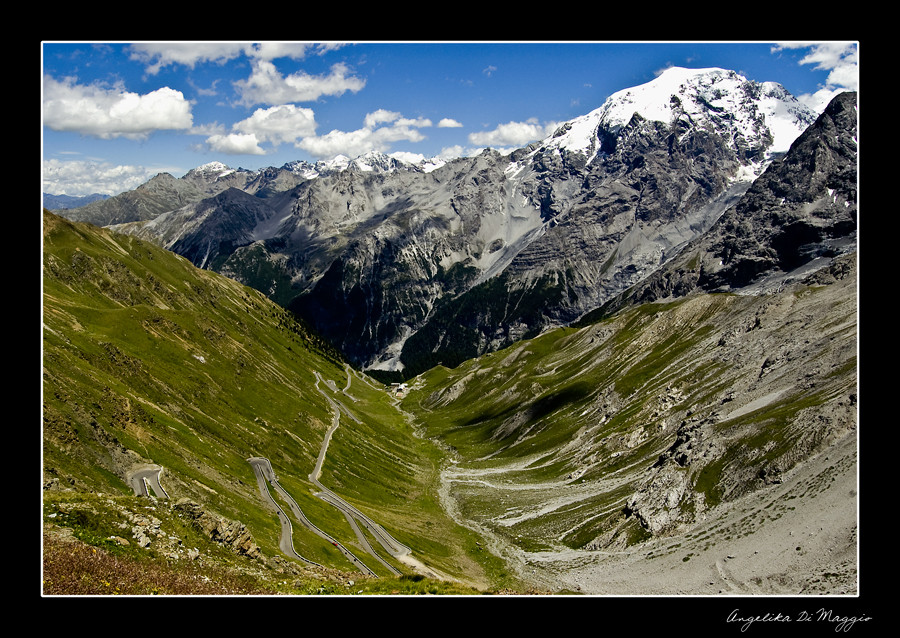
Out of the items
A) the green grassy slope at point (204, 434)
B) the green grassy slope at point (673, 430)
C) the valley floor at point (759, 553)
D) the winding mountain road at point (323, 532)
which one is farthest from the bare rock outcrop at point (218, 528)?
the green grassy slope at point (673, 430)

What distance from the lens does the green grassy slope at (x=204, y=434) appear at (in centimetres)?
6550

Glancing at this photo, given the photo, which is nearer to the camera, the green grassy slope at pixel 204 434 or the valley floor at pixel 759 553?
the valley floor at pixel 759 553

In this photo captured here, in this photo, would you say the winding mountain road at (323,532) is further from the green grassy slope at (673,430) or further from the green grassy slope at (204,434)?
the green grassy slope at (673,430)

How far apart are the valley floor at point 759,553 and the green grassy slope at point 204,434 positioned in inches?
690

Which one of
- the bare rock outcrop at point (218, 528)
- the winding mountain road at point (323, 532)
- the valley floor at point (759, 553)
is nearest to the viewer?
the bare rock outcrop at point (218, 528)

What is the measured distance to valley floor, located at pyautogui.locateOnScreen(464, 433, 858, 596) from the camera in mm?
61562

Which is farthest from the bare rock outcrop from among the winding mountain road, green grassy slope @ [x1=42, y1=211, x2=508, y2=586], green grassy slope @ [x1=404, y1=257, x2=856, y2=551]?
green grassy slope @ [x1=404, y1=257, x2=856, y2=551]

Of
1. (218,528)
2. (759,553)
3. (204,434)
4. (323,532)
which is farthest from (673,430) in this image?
(218,528)

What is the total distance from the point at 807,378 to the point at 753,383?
1434 cm

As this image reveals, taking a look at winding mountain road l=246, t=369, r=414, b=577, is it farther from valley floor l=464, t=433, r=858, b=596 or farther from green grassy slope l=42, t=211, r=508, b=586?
valley floor l=464, t=433, r=858, b=596

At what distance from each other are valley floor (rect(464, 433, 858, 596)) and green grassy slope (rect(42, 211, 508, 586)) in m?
17.5

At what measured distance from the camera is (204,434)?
331ft
